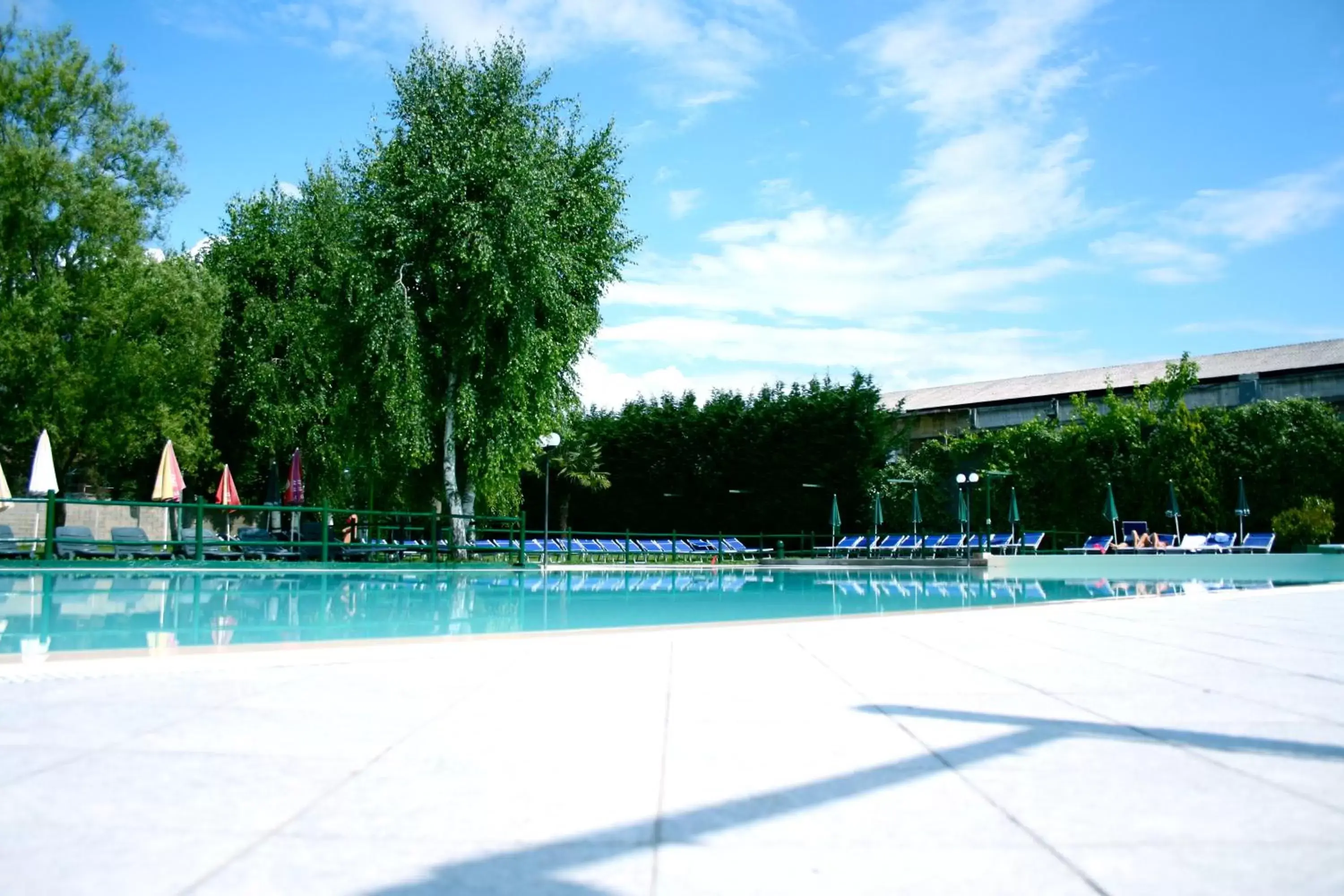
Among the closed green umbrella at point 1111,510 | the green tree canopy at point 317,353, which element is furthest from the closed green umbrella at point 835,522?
the green tree canopy at point 317,353

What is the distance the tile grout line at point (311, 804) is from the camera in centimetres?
207

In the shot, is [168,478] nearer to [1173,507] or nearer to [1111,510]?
[1111,510]

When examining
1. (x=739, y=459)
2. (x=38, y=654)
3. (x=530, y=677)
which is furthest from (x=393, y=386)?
(x=739, y=459)

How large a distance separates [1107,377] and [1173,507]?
2088 centimetres

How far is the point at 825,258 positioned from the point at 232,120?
13081 mm

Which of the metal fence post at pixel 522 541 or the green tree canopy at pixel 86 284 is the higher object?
the green tree canopy at pixel 86 284

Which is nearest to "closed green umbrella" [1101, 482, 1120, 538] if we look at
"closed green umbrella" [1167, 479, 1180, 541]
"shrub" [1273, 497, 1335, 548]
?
"closed green umbrella" [1167, 479, 1180, 541]

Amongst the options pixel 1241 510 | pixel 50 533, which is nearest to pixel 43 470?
pixel 50 533

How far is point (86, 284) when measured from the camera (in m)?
26.4

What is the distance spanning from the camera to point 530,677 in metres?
4.86

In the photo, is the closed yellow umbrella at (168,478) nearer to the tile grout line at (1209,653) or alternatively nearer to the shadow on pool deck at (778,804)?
the tile grout line at (1209,653)

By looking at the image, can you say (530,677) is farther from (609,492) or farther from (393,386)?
(609,492)

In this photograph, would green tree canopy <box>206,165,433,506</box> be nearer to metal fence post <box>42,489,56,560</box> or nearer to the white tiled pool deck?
metal fence post <box>42,489,56,560</box>

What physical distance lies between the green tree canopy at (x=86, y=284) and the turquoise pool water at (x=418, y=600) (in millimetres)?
12124
